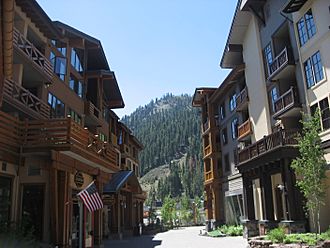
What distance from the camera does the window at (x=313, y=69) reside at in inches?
907

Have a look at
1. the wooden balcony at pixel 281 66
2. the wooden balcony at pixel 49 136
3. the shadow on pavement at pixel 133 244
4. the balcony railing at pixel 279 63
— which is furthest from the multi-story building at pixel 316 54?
the wooden balcony at pixel 49 136

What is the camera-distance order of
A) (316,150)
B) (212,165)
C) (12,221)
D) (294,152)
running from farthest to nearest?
(212,165)
(294,152)
(316,150)
(12,221)

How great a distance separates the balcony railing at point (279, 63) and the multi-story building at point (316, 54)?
3.07 ft

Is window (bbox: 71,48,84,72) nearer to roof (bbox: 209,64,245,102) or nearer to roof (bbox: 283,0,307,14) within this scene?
roof (bbox: 283,0,307,14)

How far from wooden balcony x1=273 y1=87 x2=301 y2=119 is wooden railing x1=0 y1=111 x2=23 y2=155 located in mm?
16718

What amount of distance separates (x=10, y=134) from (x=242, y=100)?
24.1m

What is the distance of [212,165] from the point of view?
146 ft

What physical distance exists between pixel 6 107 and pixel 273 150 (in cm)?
1525

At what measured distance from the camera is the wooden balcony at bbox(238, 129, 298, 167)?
77.8ft

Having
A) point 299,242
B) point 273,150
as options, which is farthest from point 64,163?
point 273,150

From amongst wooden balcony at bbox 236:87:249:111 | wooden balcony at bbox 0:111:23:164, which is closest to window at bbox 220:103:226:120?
wooden balcony at bbox 236:87:249:111

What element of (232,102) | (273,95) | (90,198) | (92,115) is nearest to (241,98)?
(232,102)

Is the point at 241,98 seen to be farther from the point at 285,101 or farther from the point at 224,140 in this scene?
the point at 285,101

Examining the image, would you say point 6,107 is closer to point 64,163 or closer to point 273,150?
point 64,163
